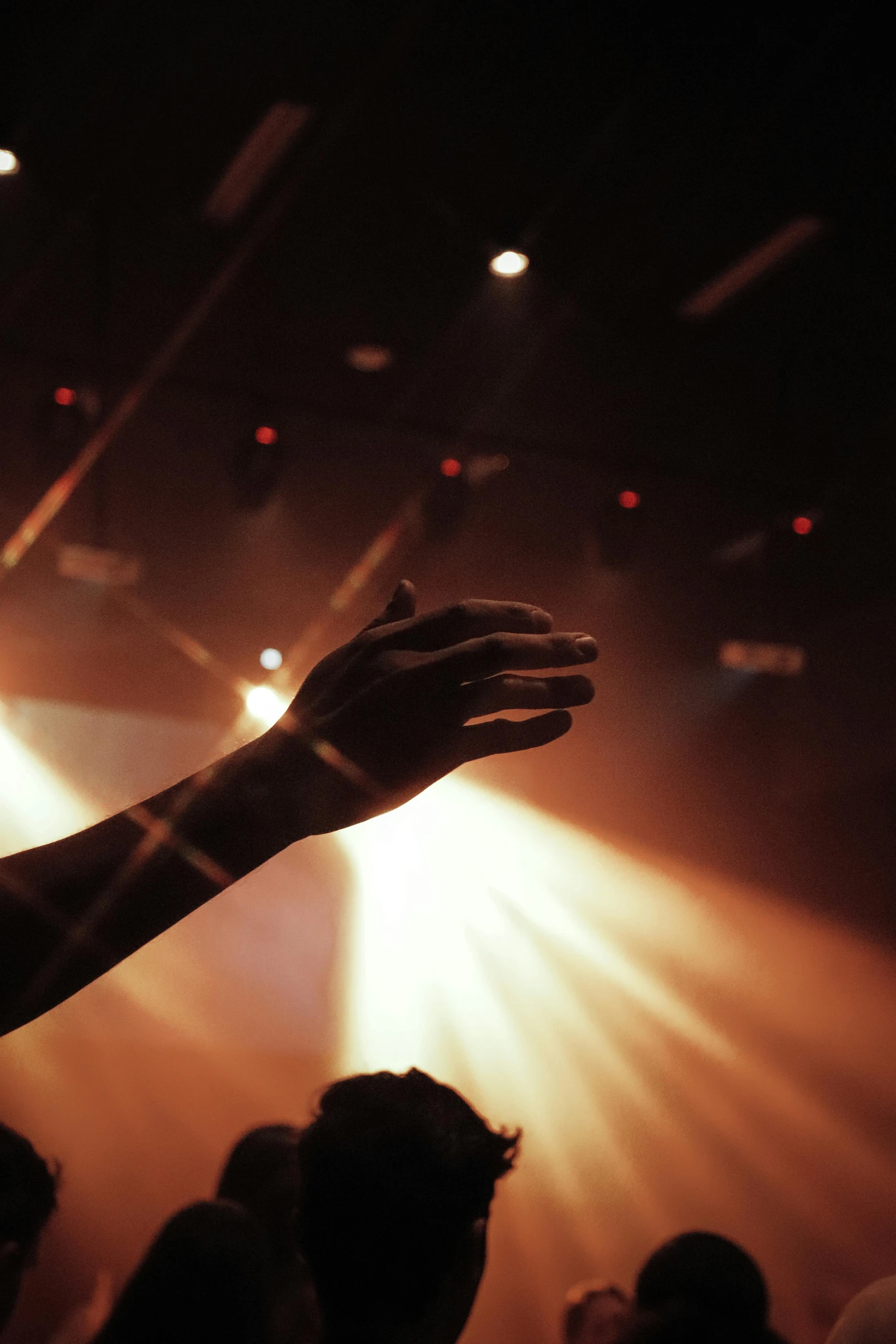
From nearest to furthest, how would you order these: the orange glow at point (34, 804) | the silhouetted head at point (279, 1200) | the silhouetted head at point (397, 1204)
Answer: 1. the silhouetted head at point (397, 1204)
2. the silhouetted head at point (279, 1200)
3. the orange glow at point (34, 804)

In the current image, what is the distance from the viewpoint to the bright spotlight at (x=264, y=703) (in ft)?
19.0

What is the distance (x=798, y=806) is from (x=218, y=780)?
6122 millimetres

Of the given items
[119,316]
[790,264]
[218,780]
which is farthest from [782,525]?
[218,780]

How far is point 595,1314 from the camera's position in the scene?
3.29 m

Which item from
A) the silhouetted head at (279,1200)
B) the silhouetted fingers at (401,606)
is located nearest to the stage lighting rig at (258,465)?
the silhouetted head at (279,1200)

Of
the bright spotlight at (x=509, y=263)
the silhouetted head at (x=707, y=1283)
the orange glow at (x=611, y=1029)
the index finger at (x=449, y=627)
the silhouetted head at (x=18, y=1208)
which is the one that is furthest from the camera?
A: the orange glow at (x=611, y=1029)

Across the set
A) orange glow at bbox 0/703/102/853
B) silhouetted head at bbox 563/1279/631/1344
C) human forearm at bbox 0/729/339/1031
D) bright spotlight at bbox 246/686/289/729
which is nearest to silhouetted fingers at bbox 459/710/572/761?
human forearm at bbox 0/729/339/1031

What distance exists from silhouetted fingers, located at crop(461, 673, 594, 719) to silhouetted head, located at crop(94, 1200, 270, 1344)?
1303 millimetres

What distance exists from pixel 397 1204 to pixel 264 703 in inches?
174

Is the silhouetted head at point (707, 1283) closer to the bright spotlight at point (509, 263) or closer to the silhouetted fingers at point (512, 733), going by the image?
the silhouetted fingers at point (512, 733)

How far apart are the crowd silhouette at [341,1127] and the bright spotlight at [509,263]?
137 inches

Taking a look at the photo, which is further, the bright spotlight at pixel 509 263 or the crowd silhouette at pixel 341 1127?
the bright spotlight at pixel 509 263

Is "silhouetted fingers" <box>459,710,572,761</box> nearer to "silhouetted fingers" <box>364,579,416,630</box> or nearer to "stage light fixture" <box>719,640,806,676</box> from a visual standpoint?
"silhouetted fingers" <box>364,579,416,630</box>

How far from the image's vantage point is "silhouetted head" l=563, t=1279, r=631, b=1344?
320 cm
